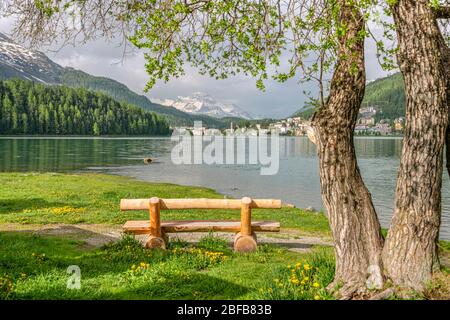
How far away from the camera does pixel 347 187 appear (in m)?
7.89

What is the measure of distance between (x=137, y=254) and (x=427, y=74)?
8023 mm

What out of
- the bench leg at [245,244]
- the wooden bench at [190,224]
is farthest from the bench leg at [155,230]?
the bench leg at [245,244]

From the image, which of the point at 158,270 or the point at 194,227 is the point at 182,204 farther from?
the point at 158,270

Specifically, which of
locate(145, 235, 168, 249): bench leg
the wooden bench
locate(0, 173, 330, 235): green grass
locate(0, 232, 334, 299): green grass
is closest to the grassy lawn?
locate(0, 232, 334, 299): green grass

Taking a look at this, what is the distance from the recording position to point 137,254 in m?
11.4

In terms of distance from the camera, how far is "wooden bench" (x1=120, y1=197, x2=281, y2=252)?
1230 centimetres

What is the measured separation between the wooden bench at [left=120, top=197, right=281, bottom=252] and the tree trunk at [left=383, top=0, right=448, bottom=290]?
533 cm

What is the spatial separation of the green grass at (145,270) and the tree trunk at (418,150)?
1560 mm

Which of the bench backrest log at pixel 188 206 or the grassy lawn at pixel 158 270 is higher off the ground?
the bench backrest log at pixel 188 206

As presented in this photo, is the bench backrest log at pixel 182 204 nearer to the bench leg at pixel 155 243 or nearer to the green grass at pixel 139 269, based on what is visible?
the bench leg at pixel 155 243

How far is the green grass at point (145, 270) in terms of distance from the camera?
8.26 metres

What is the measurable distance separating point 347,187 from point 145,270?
4.86m
